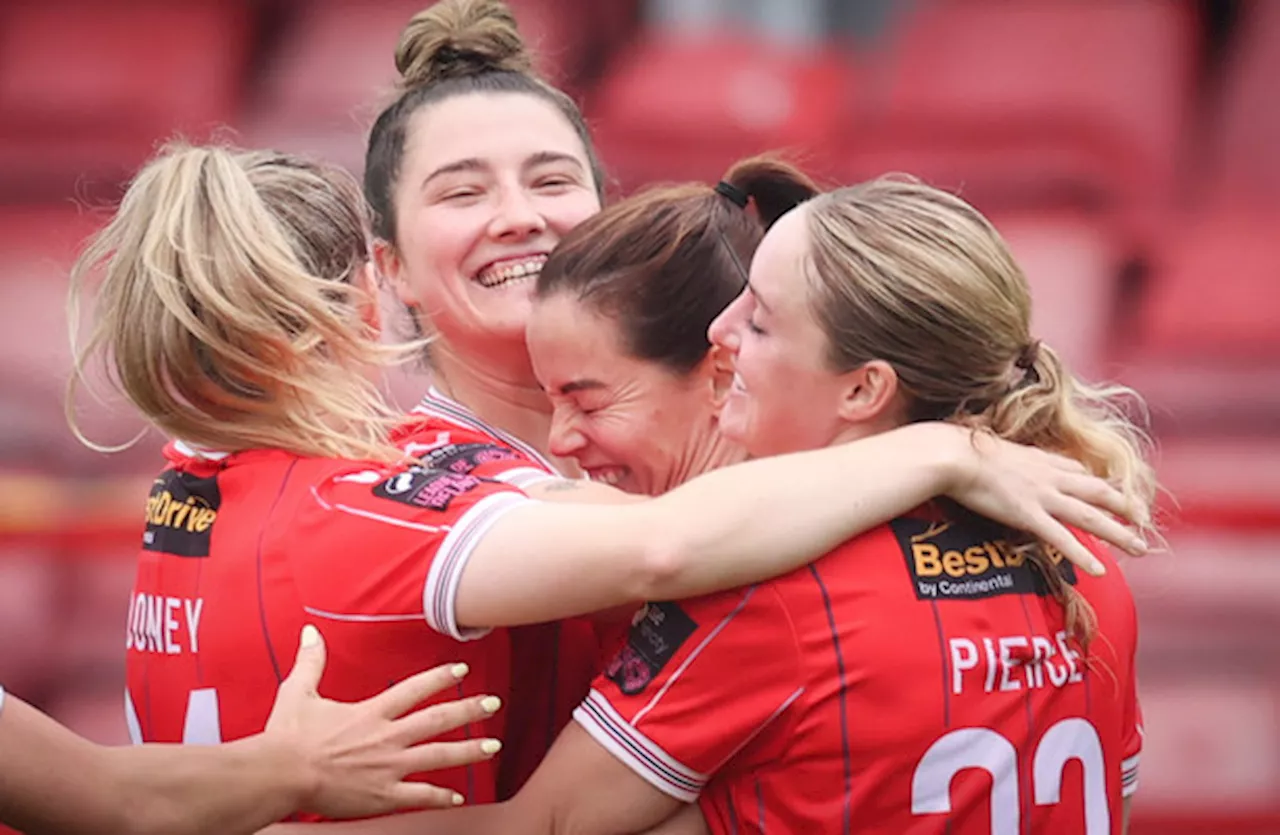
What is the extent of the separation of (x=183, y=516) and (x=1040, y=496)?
1.23m

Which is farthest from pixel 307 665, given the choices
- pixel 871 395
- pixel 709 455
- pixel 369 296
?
pixel 871 395

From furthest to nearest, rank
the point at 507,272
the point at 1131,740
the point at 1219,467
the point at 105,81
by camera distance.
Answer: the point at 105,81 < the point at 1219,467 < the point at 507,272 < the point at 1131,740

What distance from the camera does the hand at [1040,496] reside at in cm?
234

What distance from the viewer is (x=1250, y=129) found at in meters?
8.74

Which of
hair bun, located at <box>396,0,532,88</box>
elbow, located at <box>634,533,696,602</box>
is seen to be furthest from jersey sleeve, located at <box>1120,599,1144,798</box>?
hair bun, located at <box>396,0,532,88</box>

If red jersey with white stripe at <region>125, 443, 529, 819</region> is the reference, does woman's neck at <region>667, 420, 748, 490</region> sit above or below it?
above

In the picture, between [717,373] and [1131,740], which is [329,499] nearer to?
[717,373]

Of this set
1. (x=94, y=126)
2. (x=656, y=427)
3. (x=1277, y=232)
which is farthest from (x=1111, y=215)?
(x=656, y=427)

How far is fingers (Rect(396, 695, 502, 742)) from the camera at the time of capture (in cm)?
234

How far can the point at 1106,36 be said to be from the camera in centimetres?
878

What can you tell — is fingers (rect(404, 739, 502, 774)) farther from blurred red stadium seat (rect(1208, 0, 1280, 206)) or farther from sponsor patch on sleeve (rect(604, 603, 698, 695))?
blurred red stadium seat (rect(1208, 0, 1280, 206))

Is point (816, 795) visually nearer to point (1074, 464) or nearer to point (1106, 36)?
point (1074, 464)

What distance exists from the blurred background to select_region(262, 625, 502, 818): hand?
3.12 metres

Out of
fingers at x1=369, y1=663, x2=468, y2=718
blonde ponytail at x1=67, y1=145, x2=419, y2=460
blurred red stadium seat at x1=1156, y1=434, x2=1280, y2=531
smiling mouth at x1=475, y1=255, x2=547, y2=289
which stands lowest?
fingers at x1=369, y1=663, x2=468, y2=718
